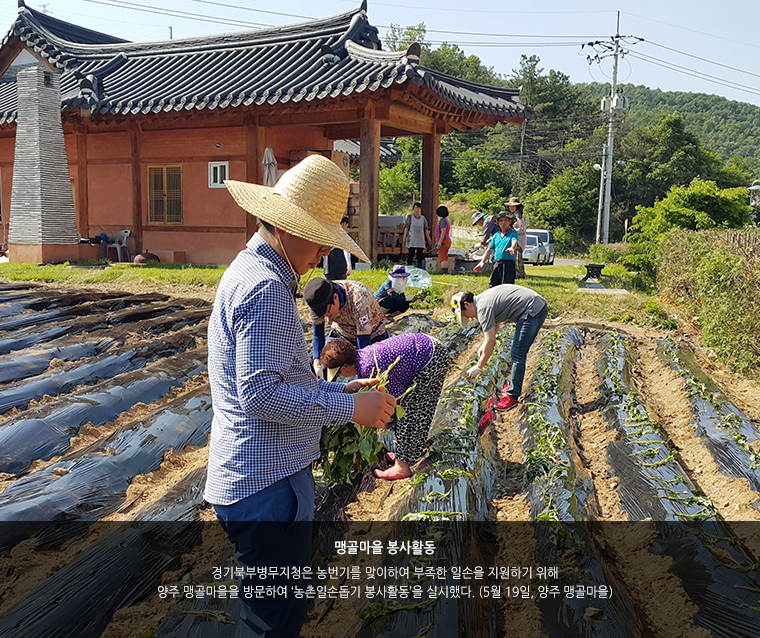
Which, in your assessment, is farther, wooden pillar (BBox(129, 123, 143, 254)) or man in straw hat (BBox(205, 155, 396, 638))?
wooden pillar (BBox(129, 123, 143, 254))

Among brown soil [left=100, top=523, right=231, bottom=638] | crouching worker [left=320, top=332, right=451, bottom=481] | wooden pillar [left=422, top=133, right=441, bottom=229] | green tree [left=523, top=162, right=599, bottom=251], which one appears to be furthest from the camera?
green tree [left=523, top=162, right=599, bottom=251]

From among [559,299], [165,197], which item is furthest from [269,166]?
[559,299]

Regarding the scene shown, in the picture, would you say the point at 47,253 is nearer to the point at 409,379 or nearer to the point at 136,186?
the point at 136,186

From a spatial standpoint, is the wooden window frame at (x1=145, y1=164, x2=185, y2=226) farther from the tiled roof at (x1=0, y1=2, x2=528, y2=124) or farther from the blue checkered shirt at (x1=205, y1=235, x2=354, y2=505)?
the blue checkered shirt at (x1=205, y1=235, x2=354, y2=505)

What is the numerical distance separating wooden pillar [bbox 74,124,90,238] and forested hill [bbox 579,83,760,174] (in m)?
60.7

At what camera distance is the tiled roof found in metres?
11.4

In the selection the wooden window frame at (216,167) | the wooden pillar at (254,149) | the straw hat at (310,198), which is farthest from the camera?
the wooden window frame at (216,167)

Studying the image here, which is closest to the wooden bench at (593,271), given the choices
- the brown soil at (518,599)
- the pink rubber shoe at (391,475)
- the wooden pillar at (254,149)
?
the wooden pillar at (254,149)

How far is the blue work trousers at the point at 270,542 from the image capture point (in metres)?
1.97

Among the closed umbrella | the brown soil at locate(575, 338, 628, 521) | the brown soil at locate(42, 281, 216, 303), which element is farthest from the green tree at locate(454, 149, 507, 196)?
the brown soil at locate(575, 338, 628, 521)

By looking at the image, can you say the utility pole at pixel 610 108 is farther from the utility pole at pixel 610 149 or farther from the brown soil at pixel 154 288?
the brown soil at pixel 154 288

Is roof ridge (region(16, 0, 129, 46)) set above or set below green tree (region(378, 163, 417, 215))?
above

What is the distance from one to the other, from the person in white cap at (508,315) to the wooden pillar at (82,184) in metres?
11.7

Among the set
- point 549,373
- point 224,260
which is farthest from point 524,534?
point 224,260
